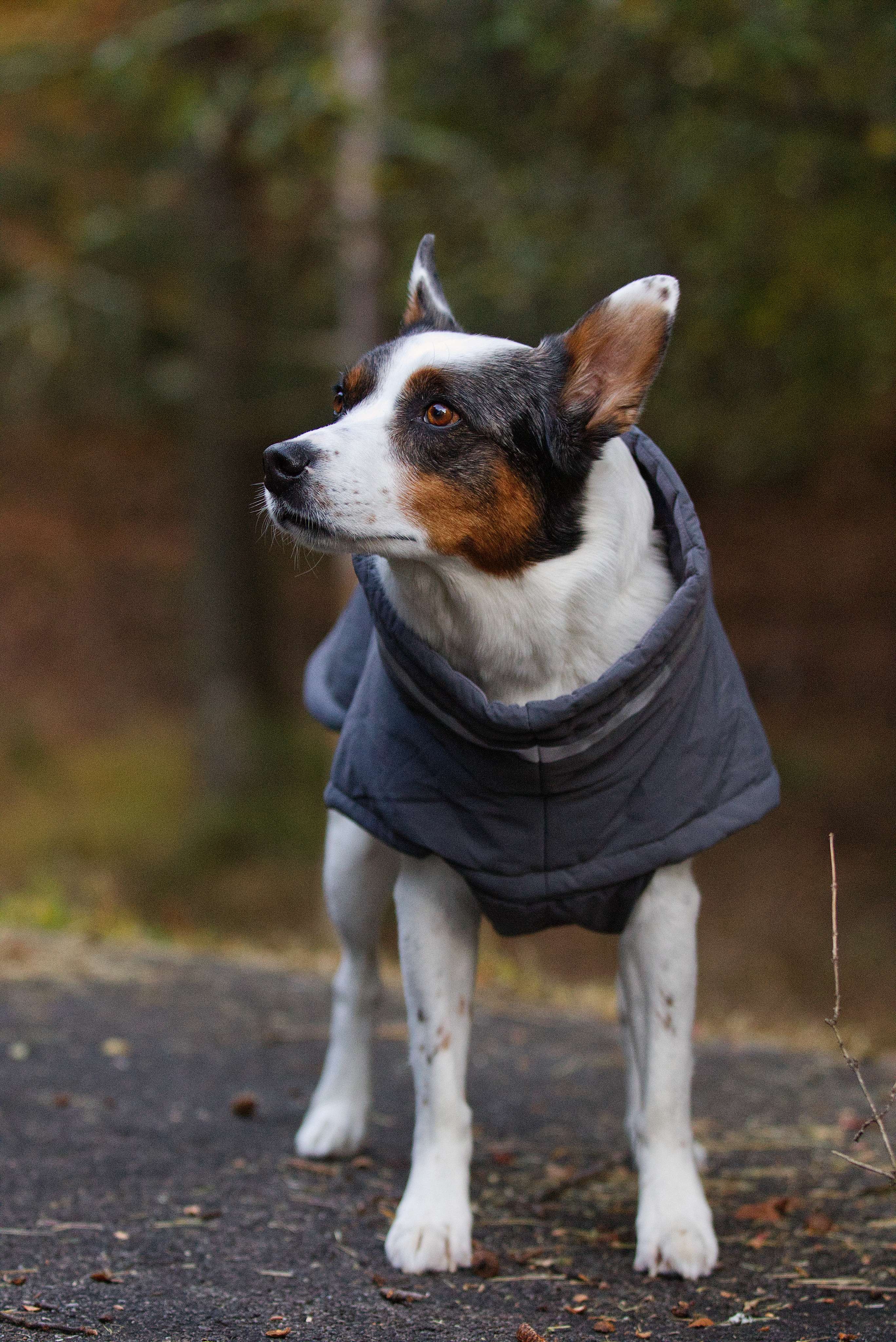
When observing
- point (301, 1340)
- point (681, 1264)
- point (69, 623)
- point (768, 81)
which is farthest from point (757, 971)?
point (69, 623)

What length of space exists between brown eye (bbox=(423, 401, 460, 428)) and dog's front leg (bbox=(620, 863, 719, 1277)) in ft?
3.58

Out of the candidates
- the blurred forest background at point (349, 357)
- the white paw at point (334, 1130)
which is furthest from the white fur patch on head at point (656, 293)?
the blurred forest background at point (349, 357)

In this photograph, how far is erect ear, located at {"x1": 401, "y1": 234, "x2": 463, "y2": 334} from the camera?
3609mm

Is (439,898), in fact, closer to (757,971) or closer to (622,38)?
(622,38)

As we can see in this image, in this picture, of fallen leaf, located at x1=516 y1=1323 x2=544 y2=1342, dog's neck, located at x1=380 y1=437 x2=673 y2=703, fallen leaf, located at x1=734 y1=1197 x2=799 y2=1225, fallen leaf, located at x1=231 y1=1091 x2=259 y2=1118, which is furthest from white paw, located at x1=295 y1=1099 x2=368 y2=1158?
dog's neck, located at x1=380 y1=437 x2=673 y2=703

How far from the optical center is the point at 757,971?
975 centimetres

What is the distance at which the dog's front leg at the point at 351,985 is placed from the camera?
13.1 ft

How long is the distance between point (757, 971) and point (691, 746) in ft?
22.6

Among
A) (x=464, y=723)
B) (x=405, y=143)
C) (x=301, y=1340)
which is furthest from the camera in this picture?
(x=405, y=143)

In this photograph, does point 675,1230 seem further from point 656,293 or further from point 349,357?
point 349,357

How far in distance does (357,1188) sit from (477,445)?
6.32ft

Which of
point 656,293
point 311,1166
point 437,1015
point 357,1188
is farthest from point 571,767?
point 311,1166

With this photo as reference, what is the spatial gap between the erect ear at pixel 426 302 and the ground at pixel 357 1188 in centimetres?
213

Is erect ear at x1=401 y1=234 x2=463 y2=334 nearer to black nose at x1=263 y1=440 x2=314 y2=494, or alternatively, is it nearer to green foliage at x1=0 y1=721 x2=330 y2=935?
black nose at x1=263 y1=440 x2=314 y2=494
